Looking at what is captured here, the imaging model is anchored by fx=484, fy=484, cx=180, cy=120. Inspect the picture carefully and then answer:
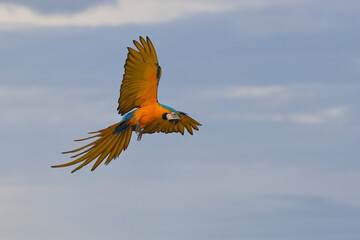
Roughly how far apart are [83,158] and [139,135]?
1.66 meters

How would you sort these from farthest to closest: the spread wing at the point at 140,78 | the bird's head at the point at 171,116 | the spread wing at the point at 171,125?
the spread wing at the point at 171,125 < the bird's head at the point at 171,116 < the spread wing at the point at 140,78

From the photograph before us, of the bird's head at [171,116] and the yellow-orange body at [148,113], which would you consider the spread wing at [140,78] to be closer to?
the yellow-orange body at [148,113]

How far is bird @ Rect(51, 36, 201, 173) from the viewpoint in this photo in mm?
12703

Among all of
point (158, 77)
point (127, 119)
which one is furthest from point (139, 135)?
point (158, 77)

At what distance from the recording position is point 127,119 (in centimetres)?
1299

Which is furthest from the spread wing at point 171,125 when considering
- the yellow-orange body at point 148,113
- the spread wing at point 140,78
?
the spread wing at point 140,78

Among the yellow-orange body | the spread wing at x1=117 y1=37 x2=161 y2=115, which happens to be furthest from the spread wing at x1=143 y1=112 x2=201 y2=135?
the spread wing at x1=117 y1=37 x2=161 y2=115

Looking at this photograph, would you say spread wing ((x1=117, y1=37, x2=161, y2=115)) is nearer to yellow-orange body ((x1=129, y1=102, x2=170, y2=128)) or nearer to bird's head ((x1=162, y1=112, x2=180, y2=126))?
yellow-orange body ((x1=129, y1=102, x2=170, y2=128))

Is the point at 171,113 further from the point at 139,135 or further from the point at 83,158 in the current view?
the point at 83,158

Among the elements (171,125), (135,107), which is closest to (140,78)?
(135,107)

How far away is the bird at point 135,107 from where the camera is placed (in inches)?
500

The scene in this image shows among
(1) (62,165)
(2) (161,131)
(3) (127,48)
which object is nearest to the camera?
(1) (62,165)

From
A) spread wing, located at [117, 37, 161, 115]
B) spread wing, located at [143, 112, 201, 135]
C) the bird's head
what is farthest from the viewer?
spread wing, located at [143, 112, 201, 135]

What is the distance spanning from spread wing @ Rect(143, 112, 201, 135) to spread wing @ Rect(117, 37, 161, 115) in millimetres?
812
